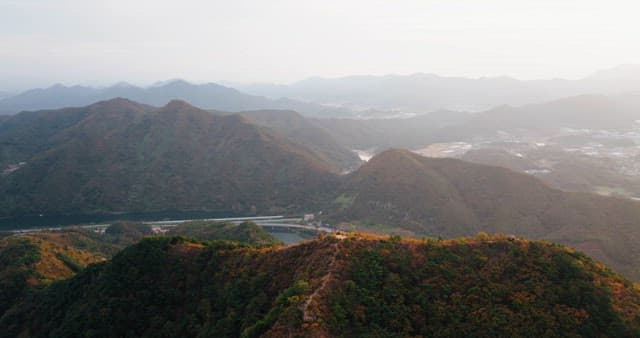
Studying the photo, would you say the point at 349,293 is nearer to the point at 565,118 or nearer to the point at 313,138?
the point at 313,138

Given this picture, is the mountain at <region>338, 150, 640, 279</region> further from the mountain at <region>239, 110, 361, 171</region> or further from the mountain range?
the mountain at <region>239, 110, 361, 171</region>

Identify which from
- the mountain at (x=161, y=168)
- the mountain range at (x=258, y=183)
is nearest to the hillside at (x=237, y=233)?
the mountain range at (x=258, y=183)

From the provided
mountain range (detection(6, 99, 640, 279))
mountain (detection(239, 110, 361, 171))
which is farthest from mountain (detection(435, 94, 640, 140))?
mountain range (detection(6, 99, 640, 279))

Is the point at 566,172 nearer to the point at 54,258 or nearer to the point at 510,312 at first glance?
the point at 510,312

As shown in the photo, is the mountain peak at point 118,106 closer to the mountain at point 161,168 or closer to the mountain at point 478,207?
the mountain at point 161,168

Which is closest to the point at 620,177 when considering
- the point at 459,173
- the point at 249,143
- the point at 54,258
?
the point at 459,173

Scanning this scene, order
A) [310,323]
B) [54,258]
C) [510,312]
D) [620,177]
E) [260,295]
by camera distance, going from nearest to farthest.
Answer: [310,323], [510,312], [260,295], [54,258], [620,177]

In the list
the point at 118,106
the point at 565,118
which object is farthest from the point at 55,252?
the point at 565,118
